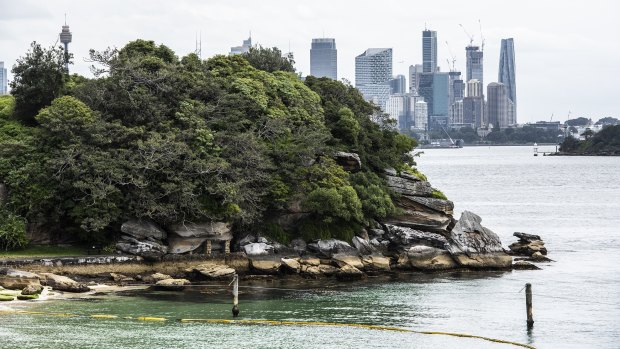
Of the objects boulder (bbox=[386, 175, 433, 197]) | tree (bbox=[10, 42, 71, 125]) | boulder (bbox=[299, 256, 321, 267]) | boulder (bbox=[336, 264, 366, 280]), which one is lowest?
boulder (bbox=[336, 264, 366, 280])

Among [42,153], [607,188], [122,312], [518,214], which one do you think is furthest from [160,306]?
[607,188]

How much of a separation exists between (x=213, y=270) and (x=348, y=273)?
8.33m

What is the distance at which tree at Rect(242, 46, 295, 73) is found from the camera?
85.0 metres

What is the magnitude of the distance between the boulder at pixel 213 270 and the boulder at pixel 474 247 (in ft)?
51.5

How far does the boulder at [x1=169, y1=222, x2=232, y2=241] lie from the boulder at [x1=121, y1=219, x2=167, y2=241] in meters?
0.94

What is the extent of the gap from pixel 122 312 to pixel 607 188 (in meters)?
114

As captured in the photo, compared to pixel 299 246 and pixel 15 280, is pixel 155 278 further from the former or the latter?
pixel 299 246

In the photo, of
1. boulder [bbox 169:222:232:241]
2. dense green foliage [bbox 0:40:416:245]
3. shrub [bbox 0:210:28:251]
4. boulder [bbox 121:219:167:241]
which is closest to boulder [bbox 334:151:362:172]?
dense green foliage [bbox 0:40:416:245]

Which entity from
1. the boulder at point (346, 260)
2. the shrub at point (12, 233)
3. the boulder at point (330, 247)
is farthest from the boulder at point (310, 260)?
the shrub at point (12, 233)

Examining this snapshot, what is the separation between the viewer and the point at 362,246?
6862cm

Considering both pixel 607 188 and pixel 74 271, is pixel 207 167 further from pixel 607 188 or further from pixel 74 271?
pixel 607 188

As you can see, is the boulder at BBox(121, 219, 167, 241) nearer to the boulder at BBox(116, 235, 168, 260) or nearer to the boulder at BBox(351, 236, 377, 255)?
the boulder at BBox(116, 235, 168, 260)

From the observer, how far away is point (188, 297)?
187 ft

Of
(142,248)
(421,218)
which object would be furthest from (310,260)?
(142,248)
